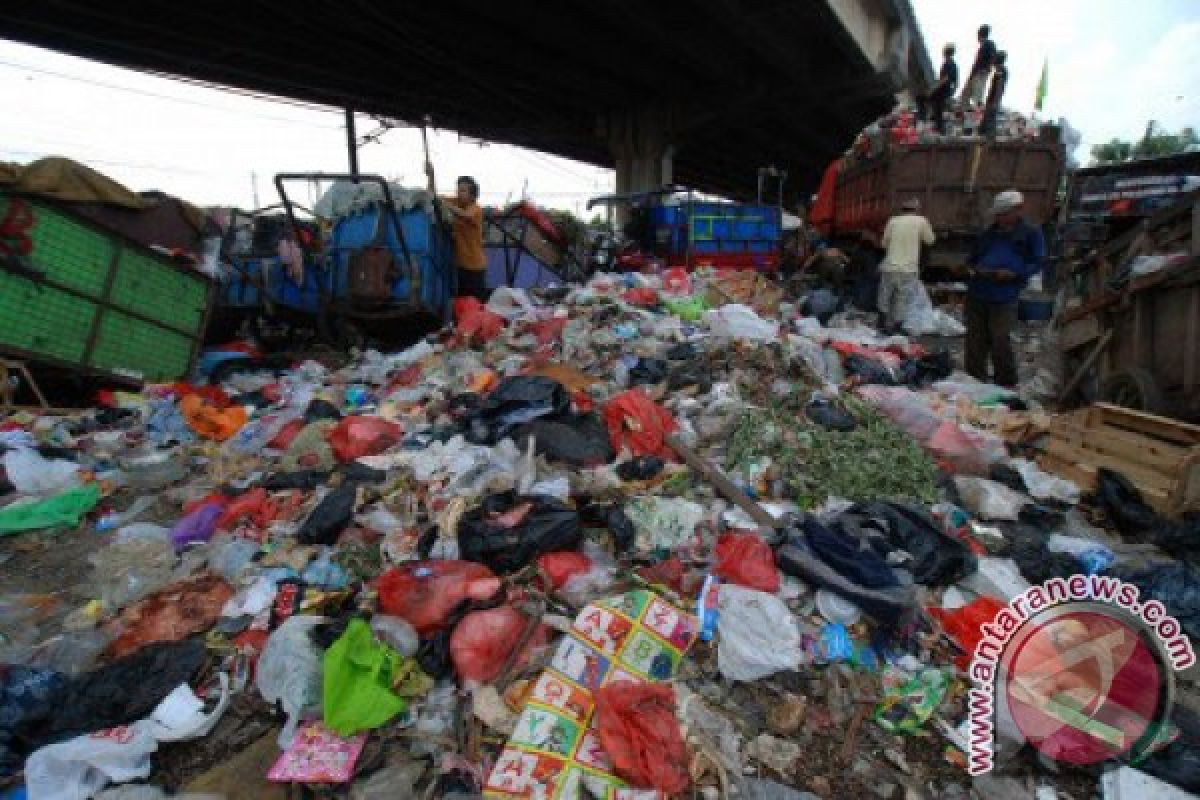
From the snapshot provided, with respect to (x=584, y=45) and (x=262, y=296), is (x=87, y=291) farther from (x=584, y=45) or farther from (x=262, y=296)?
(x=584, y=45)

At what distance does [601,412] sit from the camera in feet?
12.0

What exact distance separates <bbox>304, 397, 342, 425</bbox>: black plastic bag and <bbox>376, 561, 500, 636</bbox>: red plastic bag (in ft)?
7.63

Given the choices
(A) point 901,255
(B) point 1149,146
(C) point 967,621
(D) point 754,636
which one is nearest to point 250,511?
(D) point 754,636

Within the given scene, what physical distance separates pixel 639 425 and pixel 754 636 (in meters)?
1.55

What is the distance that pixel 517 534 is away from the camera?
7.70 ft

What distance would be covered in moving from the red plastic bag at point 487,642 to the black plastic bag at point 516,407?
1575mm

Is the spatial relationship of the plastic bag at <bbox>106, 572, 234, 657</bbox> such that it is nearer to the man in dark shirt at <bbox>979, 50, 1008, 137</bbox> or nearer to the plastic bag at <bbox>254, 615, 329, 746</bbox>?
the plastic bag at <bbox>254, 615, 329, 746</bbox>

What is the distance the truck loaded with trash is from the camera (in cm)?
171

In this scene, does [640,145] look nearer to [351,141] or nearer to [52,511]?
[351,141]

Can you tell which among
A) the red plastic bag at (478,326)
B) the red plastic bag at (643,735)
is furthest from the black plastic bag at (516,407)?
the red plastic bag at (643,735)

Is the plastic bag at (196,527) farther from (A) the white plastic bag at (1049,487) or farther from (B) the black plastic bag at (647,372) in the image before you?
(A) the white plastic bag at (1049,487)

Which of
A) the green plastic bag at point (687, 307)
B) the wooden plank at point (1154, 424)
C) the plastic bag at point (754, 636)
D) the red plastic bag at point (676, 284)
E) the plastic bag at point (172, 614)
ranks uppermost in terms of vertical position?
the red plastic bag at point (676, 284)

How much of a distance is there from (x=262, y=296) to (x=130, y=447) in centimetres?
283

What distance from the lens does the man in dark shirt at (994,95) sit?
22.3ft
